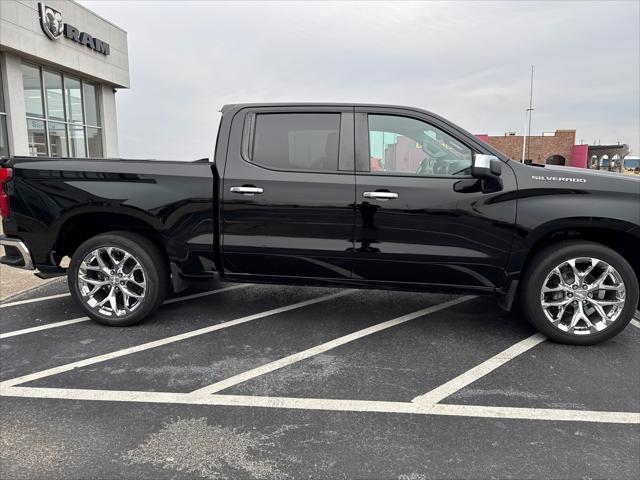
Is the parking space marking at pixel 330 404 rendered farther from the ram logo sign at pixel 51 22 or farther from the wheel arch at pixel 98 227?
the ram logo sign at pixel 51 22

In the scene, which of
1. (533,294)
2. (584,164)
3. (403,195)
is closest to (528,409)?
(533,294)

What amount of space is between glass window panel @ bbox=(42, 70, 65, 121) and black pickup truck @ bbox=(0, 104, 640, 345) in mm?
14525

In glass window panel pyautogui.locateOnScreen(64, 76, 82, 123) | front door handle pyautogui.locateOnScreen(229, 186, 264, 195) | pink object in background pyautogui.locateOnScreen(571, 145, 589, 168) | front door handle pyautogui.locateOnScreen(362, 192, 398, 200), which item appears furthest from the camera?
pink object in background pyautogui.locateOnScreen(571, 145, 589, 168)

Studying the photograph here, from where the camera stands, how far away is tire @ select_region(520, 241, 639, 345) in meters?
3.83

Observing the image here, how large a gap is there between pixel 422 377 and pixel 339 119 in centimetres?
219

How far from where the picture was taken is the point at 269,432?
2691mm

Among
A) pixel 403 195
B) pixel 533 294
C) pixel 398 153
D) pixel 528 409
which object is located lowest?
pixel 528 409

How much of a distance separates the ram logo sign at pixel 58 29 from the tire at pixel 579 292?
17445mm

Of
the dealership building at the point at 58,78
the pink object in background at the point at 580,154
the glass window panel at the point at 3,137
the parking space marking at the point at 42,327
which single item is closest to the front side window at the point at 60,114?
the dealership building at the point at 58,78

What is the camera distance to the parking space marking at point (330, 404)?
9.46 ft

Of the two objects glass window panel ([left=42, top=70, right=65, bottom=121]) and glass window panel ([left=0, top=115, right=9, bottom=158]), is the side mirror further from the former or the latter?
glass window panel ([left=42, top=70, right=65, bottom=121])

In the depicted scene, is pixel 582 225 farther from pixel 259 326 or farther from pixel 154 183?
pixel 154 183

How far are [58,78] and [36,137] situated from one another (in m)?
2.87

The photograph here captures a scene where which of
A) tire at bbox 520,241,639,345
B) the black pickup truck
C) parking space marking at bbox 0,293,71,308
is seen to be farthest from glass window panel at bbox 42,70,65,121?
tire at bbox 520,241,639,345
